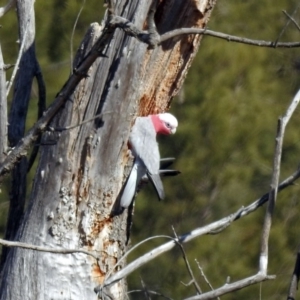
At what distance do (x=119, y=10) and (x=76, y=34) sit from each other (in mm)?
1580

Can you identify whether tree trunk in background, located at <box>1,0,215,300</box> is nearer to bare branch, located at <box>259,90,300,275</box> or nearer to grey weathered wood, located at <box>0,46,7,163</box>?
grey weathered wood, located at <box>0,46,7,163</box>

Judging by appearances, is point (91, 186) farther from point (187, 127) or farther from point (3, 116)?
point (187, 127)

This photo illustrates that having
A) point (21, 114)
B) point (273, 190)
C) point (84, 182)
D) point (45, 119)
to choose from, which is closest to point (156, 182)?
point (84, 182)

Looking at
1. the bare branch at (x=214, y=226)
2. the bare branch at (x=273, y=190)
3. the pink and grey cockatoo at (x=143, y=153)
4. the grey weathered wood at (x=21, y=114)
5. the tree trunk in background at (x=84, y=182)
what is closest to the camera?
the bare branch at (x=273, y=190)

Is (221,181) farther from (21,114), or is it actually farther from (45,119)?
(45,119)

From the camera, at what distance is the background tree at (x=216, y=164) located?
348cm

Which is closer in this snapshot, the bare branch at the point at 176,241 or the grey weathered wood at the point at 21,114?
the bare branch at the point at 176,241

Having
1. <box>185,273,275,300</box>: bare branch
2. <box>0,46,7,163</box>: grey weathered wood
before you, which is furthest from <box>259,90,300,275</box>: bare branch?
<box>0,46,7,163</box>: grey weathered wood

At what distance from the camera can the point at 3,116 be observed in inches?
69.4

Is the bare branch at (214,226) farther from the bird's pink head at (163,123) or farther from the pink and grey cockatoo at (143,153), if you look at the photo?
the bird's pink head at (163,123)

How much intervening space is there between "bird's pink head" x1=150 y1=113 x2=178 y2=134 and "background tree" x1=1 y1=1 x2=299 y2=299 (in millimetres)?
984

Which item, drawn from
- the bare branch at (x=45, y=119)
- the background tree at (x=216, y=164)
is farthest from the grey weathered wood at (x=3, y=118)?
the background tree at (x=216, y=164)

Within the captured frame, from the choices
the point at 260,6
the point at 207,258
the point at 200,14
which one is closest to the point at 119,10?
the point at 200,14

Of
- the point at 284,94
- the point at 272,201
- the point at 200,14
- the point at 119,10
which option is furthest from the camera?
the point at 284,94
